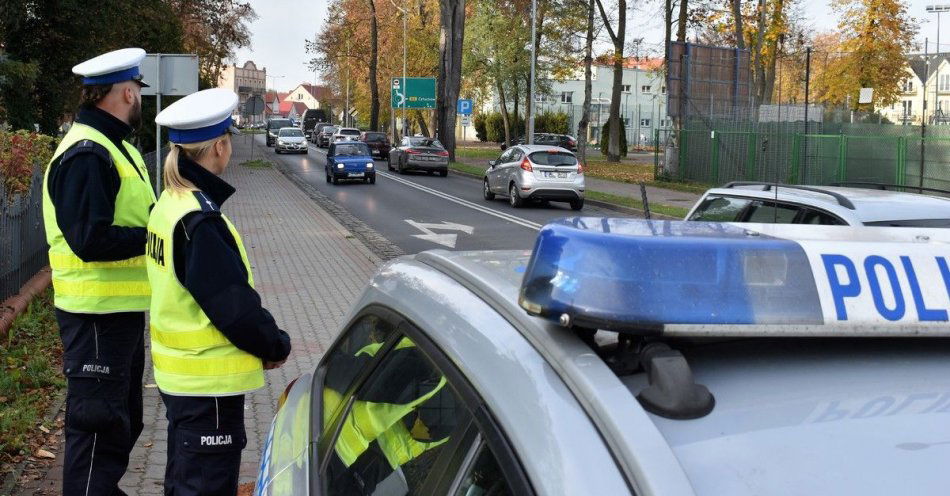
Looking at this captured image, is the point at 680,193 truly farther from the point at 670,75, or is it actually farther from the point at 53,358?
the point at 53,358

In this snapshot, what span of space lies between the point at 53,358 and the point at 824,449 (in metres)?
7.43

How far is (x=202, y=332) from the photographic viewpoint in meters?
3.25

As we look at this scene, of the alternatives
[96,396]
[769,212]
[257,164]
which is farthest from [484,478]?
[257,164]

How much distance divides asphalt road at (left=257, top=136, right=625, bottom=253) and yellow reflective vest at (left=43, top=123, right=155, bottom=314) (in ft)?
40.0

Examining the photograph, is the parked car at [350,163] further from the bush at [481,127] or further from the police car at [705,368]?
the bush at [481,127]

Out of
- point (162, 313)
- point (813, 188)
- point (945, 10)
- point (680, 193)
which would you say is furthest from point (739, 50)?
point (162, 313)

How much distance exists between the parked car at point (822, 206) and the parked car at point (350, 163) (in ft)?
91.2

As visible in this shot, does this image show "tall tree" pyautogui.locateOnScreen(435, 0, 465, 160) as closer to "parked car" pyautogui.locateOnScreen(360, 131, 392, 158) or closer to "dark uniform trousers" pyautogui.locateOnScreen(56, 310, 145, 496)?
"parked car" pyautogui.locateOnScreen(360, 131, 392, 158)

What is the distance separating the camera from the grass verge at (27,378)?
572 cm

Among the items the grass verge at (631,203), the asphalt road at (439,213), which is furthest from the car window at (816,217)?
the grass verge at (631,203)

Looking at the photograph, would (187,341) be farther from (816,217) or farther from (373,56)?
(373,56)

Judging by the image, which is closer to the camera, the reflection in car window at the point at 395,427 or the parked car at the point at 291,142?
the reflection in car window at the point at 395,427

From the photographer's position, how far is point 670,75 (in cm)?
3462

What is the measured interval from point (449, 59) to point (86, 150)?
46066 mm
